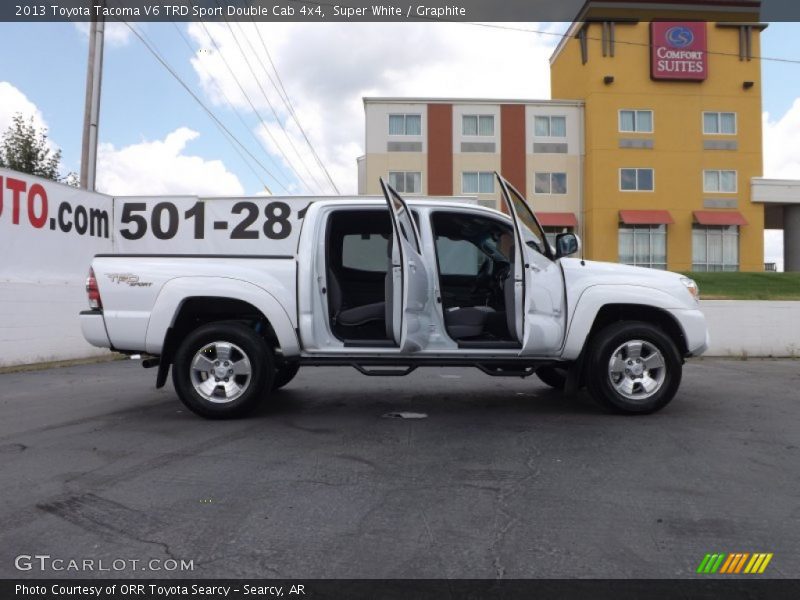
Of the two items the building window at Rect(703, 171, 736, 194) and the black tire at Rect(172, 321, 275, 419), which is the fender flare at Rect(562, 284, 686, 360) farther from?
the building window at Rect(703, 171, 736, 194)

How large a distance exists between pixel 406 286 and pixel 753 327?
11116mm

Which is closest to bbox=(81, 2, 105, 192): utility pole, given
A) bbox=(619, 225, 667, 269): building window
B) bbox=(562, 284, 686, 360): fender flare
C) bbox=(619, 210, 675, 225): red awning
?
bbox=(562, 284, 686, 360): fender flare

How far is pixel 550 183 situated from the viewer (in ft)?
114

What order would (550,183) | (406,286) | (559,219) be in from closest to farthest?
(406,286) → (559,219) → (550,183)

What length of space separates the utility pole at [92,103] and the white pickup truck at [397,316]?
32.1ft

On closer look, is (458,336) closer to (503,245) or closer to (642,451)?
(503,245)

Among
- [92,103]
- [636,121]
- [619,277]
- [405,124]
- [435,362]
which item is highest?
[636,121]

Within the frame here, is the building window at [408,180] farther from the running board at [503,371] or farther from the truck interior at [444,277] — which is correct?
the running board at [503,371]

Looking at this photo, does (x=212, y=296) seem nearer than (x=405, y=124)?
Yes

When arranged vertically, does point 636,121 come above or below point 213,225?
above

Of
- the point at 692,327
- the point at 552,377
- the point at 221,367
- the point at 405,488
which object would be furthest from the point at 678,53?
→ the point at 405,488

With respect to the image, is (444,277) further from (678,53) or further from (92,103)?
(678,53)

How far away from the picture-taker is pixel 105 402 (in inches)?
280

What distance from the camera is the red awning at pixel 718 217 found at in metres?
33.4
